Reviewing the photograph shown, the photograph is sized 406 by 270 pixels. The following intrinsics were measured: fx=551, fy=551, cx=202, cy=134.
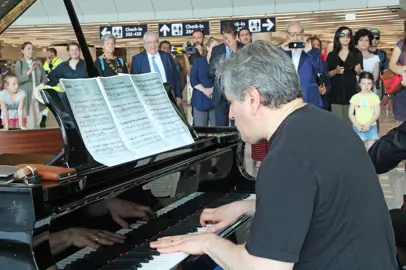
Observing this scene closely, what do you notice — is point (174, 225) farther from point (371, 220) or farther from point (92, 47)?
point (92, 47)

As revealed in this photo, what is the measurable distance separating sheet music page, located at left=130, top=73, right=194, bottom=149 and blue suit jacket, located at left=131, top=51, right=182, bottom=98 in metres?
4.30

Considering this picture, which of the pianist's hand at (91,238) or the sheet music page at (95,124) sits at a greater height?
the sheet music page at (95,124)

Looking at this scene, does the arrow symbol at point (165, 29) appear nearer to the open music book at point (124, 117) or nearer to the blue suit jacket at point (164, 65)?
the blue suit jacket at point (164, 65)

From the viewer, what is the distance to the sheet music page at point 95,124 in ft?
7.82

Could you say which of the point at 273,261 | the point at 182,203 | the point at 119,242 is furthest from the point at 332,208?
the point at 182,203

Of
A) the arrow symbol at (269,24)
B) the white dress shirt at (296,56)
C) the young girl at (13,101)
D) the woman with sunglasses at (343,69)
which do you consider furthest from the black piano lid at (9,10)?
the arrow symbol at (269,24)

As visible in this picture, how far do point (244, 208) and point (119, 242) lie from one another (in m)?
0.52

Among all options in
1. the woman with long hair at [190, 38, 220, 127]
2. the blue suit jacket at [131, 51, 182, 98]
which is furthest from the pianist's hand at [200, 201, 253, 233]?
the woman with long hair at [190, 38, 220, 127]

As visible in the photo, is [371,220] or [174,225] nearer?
[371,220]

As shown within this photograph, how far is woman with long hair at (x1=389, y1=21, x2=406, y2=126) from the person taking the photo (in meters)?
5.70

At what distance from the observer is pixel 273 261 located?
1403 mm

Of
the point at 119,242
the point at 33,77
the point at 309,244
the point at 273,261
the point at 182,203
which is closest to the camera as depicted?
the point at 273,261

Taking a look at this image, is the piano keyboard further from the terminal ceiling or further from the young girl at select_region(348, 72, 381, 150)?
the terminal ceiling

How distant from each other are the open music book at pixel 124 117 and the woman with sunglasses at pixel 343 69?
5046 millimetres
